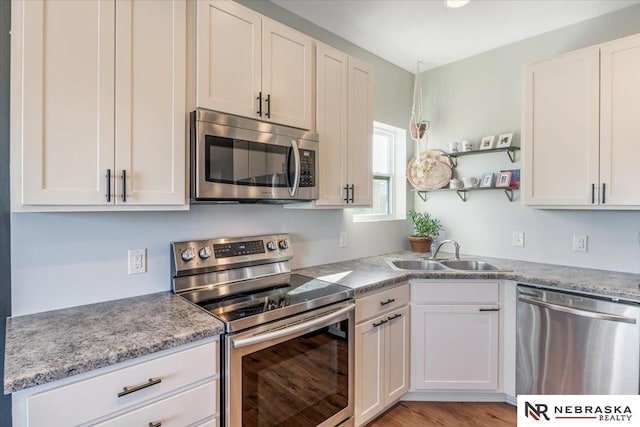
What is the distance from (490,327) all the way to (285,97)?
1956 mm

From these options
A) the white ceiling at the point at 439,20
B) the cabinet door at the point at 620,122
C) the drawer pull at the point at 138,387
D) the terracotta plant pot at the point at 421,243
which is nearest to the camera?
the drawer pull at the point at 138,387

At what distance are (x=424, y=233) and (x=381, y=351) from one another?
1360 millimetres

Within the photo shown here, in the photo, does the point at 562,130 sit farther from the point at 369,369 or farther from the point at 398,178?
the point at 369,369

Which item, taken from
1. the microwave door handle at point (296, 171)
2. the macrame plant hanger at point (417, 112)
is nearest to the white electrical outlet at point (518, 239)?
the macrame plant hanger at point (417, 112)

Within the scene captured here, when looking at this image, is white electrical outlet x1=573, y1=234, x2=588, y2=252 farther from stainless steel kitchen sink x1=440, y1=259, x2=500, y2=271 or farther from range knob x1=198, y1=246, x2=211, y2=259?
range knob x1=198, y1=246, x2=211, y2=259

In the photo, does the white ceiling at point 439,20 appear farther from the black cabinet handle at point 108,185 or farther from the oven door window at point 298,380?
the oven door window at point 298,380

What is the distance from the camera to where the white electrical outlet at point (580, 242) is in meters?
2.38

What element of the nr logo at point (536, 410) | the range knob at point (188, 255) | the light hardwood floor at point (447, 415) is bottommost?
the light hardwood floor at point (447, 415)

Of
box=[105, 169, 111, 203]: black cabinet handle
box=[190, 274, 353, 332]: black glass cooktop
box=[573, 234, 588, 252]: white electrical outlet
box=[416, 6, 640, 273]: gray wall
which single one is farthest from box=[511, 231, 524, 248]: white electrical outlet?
box=[105, 169, 111, 203]: black cabinet handle

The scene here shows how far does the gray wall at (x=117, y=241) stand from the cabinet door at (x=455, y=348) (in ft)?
2.81

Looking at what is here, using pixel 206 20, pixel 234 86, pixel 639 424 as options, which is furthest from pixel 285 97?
pixel 639 424

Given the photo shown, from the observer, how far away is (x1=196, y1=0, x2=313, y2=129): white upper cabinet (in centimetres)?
159
